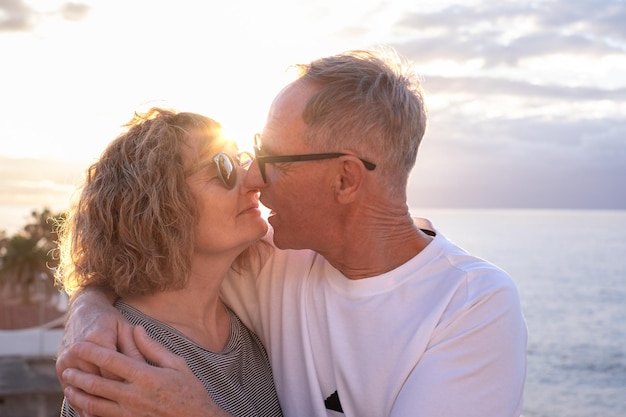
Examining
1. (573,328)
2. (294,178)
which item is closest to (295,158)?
(294,178)

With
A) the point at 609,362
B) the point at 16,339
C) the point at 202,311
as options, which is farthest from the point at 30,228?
the point at 202,311

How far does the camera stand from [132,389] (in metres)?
2.47

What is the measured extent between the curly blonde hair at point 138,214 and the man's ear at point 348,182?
0.59 metres

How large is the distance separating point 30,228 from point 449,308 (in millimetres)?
53670

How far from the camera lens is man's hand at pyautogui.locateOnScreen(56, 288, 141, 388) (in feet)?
8.63

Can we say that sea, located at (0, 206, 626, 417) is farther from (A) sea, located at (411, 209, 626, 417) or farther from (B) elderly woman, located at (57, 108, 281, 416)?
(B) elderly woman, located at (57, 108, 281, 416)

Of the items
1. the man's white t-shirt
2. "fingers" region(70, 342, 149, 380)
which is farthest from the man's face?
"fingers" region(70, 342, 149, 380)

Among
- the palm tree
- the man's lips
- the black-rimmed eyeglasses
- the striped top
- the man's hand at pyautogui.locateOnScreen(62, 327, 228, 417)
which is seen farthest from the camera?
the palm tree

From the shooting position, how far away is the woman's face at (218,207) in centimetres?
314

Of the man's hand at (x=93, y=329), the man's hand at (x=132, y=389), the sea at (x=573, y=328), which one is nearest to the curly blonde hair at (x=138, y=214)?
the man's hand at (x=93, y=329)

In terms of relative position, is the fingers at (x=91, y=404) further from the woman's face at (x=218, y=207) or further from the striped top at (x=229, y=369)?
the woman's face at (x=218, y=207)

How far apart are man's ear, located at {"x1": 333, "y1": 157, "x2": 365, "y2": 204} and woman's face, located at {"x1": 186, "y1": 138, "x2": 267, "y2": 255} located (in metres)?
0.39

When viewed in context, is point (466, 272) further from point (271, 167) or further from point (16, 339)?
point (16, 339)

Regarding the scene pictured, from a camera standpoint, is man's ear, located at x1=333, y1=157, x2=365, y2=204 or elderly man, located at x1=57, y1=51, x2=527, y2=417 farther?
man's ear, located at x1=333, y1=157, x2=365, y2=204
